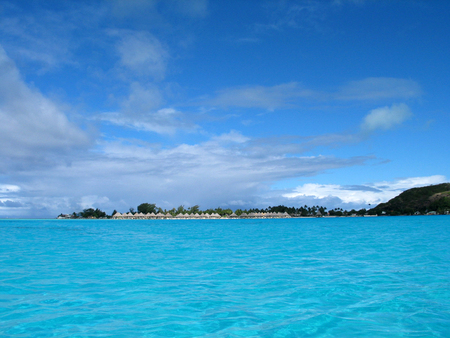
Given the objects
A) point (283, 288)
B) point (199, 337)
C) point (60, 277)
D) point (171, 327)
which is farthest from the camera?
point (60, 277)

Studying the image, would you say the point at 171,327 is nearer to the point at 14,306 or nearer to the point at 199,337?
the point at 199,337

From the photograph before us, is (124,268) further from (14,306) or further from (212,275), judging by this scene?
(14,306)

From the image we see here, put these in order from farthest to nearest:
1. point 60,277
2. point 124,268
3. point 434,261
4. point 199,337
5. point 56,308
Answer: point 434,261
point 124,268
point 60,277
point 56,308
point 199,337

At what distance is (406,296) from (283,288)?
3.88 meters

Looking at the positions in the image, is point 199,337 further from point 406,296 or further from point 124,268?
point 124,268

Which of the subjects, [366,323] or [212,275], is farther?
[212,275]

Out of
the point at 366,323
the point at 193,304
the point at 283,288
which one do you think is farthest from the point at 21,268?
the point at 366,323

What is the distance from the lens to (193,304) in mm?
9758

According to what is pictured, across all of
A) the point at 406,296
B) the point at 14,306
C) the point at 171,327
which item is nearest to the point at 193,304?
the point at 171,327

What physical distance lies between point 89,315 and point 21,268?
10.6 metres

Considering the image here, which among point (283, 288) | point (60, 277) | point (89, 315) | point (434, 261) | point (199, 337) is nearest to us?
point (199, 337)

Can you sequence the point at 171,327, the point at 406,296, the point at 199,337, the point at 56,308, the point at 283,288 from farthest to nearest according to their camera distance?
the point at 283,288, the point at 406,296, the point at 56,308, the point at 171,327, the point at 199,337

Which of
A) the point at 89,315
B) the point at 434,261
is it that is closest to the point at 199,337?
the point at 89,315

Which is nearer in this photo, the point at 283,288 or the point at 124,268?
the point at 283,288
